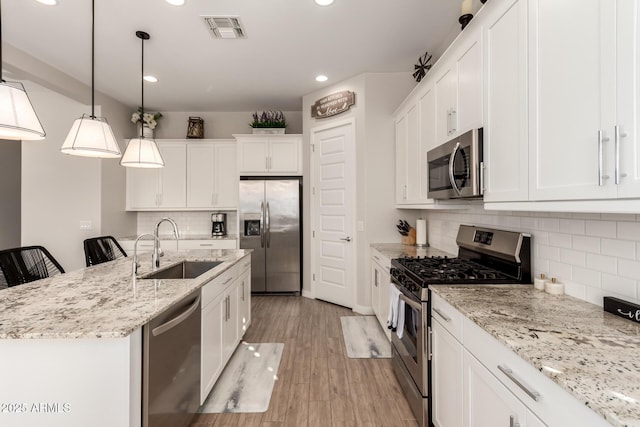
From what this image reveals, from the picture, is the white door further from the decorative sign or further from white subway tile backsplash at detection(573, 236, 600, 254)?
white subway tile backsplash at detection(573, 236, 600, 254)

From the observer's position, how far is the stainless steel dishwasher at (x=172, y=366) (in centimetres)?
137

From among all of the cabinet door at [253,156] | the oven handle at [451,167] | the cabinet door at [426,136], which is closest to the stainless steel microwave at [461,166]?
the oven handle at [451,167]

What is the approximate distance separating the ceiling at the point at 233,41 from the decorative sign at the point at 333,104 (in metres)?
0.20

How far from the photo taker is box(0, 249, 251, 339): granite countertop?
1188 mm

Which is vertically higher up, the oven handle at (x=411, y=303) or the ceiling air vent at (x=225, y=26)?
the ceiling air vent at (x=225, y=26)

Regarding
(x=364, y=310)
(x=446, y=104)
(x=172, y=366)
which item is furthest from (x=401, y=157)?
(x=172, y=366)

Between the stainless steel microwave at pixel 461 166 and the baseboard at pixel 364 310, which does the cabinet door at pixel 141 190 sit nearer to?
the baseboard at pixel 364 310

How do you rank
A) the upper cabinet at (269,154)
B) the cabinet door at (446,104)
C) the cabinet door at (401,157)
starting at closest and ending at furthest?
the cabinet door at (446,104) < the cabinet door at (401,157) < the upper cabinet at (269,154)

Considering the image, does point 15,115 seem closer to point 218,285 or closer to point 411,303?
point 218,285

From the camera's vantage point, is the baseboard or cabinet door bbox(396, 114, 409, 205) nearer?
cabinet door bbox(396, 114, 409, 205)

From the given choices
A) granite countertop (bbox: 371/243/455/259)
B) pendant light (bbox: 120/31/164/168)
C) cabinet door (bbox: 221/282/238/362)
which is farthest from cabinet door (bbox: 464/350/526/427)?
pendant light (bbox: 120/31/164/168)

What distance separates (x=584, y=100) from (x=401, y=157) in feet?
8.26

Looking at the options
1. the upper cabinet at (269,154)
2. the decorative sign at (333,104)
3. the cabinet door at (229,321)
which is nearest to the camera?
the cabinet door at (229,321)

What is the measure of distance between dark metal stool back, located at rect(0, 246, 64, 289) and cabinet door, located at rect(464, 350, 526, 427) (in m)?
3.39
